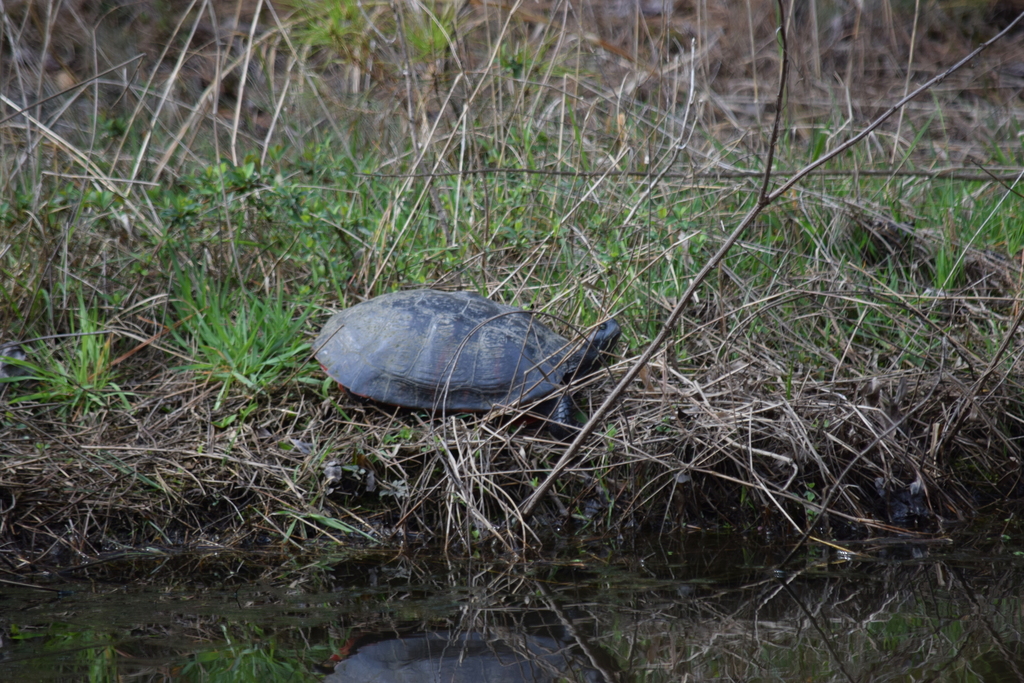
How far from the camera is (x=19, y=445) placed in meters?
2.64

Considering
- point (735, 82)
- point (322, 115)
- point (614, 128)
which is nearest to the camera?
point (614, 128)

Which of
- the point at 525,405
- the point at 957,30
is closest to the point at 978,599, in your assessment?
the point at 525,405

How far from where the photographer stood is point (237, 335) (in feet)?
10.0

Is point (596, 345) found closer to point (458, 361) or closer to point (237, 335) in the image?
point (458, 361)

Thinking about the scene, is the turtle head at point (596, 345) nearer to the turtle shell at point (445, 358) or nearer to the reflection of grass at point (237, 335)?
the turtle shell at point (445, 358)

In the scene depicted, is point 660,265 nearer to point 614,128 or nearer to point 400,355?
point 614,128

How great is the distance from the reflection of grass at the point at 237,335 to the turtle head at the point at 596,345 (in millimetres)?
1144

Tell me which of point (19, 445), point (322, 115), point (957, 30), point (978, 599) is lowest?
point (19, 445)

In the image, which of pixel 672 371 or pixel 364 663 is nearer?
pixel 364 663

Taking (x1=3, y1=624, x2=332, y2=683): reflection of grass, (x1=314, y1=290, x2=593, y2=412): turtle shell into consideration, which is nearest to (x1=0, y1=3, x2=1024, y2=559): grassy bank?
(x1=314, y1=290, x2=593, y2=412): turtle shell

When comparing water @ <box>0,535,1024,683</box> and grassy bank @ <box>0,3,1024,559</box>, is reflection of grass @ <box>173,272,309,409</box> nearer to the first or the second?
grassy bank @ <box>0,3,1024,559</box>

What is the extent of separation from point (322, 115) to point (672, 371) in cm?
322

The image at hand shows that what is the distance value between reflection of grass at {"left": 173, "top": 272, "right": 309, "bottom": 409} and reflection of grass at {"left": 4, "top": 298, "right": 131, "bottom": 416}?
305 millimetres

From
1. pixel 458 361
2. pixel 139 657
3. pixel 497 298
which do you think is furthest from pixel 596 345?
pixel 139 657
